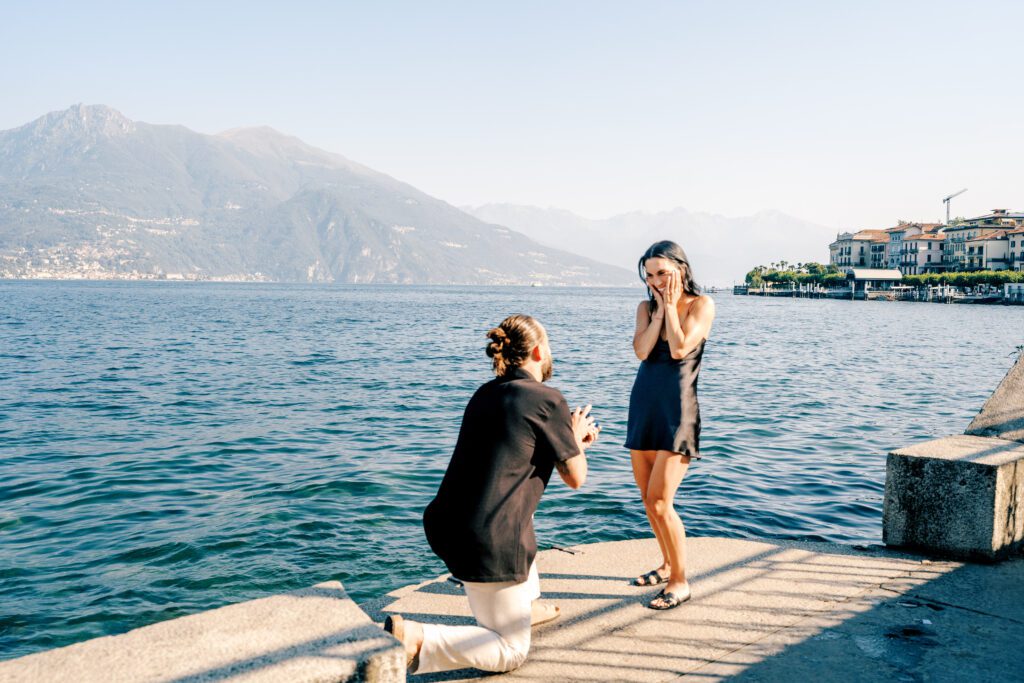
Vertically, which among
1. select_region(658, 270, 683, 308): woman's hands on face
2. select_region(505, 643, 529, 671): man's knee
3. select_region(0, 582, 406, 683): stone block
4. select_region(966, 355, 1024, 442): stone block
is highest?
select_region(658, 270, 683, 308): woman's hands on face

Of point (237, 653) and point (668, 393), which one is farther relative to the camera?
point (668, 393)

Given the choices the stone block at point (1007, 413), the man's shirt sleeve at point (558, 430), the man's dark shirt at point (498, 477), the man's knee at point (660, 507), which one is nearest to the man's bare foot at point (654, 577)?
the man's knee at point (660, 507)

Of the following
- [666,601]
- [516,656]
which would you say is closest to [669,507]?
[666,601]

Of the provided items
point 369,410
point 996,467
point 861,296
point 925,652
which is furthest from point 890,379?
point 861,296

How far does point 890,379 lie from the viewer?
26.4 meters

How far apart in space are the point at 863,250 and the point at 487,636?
199 meters

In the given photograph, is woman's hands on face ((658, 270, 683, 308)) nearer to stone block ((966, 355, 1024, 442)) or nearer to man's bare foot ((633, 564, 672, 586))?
man's bare foot ((633, 564, 672, 586))

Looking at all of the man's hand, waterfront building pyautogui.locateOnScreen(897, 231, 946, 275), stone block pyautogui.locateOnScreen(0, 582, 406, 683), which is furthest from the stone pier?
waterfront building pyautogui.locateOnScreen(897, 231, 946, 275)

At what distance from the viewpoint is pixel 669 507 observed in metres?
4.62

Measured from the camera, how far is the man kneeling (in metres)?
3.63

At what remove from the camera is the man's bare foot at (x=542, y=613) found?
427 centimetres

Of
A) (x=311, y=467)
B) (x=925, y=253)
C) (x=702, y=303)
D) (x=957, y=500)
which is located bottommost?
(x=311, y=467)

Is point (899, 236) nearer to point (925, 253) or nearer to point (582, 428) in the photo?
point (925, 253)

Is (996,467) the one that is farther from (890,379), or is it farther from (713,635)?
(890,379)
